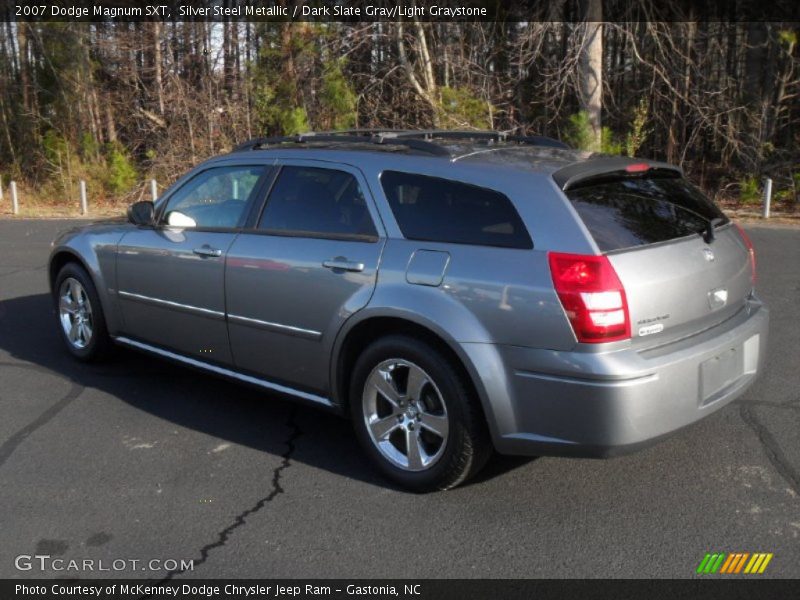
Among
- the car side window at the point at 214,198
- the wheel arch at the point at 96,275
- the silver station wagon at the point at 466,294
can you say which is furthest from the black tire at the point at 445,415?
the wheel arch at the point at 96,275

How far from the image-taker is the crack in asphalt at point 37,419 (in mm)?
4602

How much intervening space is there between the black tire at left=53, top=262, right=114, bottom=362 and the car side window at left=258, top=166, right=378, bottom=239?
6.27ft

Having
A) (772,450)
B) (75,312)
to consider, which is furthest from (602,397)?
(75,312)

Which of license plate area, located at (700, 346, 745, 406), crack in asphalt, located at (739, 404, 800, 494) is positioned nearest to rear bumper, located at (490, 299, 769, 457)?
license plate area, located at (700, 346, 745, 406)

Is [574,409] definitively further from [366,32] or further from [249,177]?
[366,32]

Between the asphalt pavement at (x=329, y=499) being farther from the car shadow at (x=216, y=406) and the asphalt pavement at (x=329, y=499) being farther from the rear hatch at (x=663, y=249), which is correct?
the rear hatch at (x=663, y=249)

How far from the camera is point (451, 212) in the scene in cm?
397

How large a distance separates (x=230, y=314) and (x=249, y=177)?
2.84ft

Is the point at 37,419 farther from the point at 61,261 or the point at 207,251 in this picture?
the point at 61,261

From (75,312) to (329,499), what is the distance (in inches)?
128
